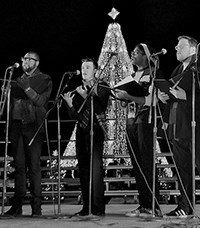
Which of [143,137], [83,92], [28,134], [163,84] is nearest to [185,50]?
[163,84]

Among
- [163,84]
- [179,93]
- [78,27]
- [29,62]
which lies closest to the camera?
[163,84]

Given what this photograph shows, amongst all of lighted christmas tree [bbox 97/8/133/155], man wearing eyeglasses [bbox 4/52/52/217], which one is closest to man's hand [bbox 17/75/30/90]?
man wearing eyeglasses [bbox 4/52/52/217]

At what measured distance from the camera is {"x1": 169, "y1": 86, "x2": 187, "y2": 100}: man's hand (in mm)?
3188

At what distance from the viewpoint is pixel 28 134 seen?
364 centimetres

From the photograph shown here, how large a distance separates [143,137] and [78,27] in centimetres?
598

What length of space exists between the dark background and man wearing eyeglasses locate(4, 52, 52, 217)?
190 inches

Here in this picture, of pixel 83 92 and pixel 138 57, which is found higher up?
pixel 138 57

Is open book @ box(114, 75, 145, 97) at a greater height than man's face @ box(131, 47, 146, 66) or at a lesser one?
lesser

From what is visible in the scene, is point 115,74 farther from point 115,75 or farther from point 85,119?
point 85,119

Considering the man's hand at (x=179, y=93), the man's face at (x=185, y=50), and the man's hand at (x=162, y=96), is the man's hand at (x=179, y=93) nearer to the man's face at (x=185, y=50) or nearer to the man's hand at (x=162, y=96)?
the man's hand at (x=162, y=96)

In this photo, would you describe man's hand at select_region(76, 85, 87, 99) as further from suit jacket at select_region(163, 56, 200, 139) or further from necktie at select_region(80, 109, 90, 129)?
suit jacket at select_region(163, 56, 200, 139)

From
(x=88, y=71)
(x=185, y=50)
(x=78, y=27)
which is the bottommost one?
(x=88, y=71)

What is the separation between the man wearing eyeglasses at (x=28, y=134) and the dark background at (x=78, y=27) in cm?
484

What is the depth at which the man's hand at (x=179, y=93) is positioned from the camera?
3188mm
